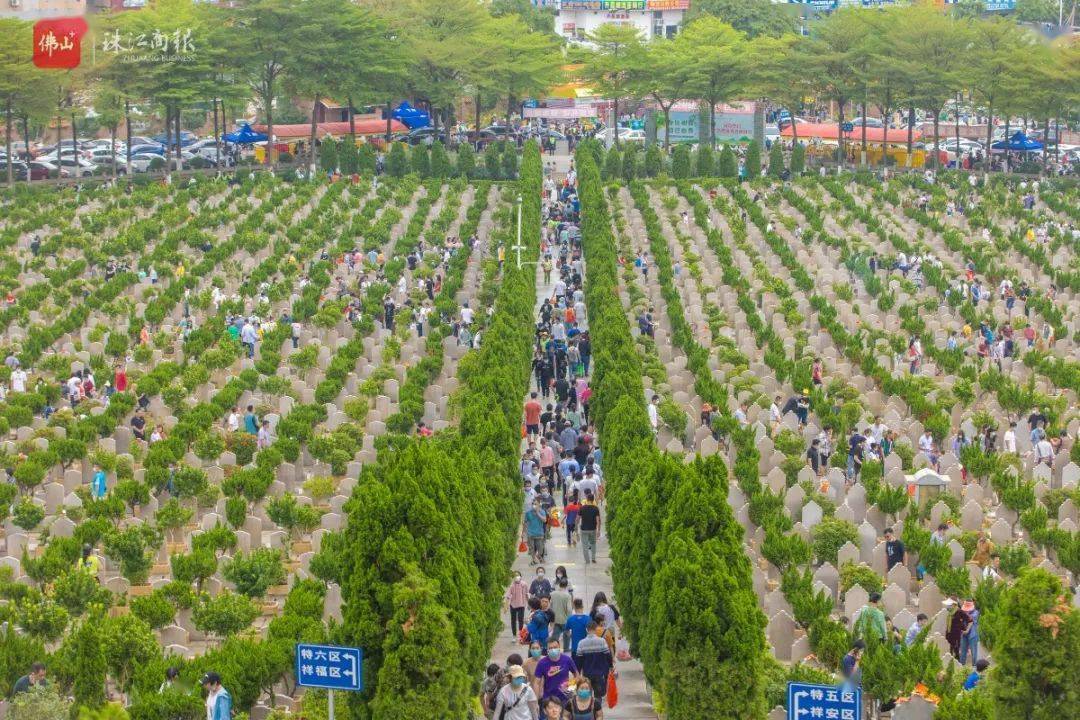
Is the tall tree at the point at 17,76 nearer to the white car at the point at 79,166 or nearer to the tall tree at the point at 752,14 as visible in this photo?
the white car at the point at 79,166

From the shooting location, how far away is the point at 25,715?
50.9 ft

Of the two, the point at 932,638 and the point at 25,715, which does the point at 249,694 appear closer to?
the point at 25,715

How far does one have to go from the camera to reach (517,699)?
1593 centimetres

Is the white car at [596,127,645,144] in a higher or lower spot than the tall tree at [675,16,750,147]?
lower

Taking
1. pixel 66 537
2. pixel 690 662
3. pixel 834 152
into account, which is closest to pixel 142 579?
pixel 66 537

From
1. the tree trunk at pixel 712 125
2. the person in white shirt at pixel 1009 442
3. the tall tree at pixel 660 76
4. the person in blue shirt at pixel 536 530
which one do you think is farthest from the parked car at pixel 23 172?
the person in blue shirt at pixel 536 530

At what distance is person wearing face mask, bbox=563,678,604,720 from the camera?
1628 centimetres

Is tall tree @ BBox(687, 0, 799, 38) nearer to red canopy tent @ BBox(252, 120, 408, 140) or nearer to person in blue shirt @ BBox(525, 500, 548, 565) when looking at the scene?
red canopy tent @ BBox(252, 120, 408, 140)

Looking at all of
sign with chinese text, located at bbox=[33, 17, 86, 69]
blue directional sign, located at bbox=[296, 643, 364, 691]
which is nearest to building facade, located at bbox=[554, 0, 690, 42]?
sign with chinese text, located at bbox=[33, 17, 86, 69]

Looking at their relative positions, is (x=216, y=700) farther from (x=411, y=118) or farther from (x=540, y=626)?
(x=411, y=118)

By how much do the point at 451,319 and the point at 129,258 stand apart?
12744mm

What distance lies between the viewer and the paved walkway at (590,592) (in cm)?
1867

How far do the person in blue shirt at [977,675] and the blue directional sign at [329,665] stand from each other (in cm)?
616

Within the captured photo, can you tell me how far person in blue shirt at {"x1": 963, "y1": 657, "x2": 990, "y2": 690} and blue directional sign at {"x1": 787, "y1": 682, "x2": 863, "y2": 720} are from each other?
378 cm
